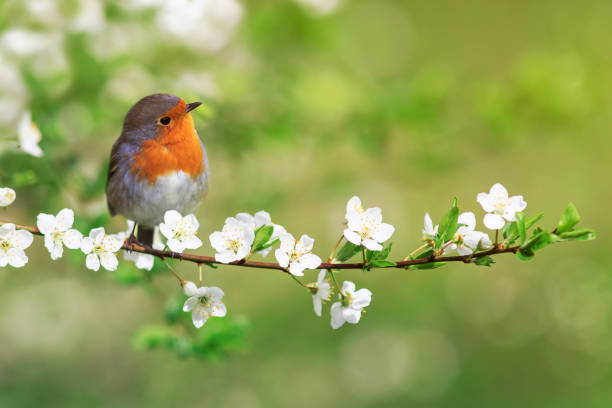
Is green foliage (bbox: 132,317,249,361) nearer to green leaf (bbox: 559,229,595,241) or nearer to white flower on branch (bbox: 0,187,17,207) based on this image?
white flower on branch (bbox: 0,187,17,207)

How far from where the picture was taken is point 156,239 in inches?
95.6

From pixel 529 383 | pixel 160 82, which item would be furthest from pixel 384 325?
pixel 160 82

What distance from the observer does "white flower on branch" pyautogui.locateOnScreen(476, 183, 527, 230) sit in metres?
1.49

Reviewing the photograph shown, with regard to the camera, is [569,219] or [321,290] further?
[321,290]

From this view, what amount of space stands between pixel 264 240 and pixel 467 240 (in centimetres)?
49

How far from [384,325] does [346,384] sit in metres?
0.63

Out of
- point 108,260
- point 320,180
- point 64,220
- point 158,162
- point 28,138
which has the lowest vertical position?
point 108,260

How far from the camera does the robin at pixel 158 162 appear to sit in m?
1.72

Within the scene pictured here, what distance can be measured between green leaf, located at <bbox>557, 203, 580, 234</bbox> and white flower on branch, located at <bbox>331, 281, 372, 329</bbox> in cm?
49

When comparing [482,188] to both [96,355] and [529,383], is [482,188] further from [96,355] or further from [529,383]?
[96,355]

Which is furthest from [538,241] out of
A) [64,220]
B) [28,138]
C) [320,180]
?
[320,180]

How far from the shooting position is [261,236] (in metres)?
1.51

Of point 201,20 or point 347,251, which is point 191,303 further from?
point 201,20

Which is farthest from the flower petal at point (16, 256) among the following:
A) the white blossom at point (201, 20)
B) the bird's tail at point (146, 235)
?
the white blossom at point (201, 20)
